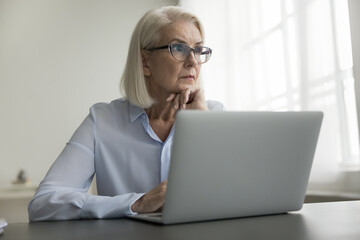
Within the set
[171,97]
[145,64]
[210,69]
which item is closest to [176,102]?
[171,97]

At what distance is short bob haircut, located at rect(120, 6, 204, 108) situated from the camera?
5.82ft

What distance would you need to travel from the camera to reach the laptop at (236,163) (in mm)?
794

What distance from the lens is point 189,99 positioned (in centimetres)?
172

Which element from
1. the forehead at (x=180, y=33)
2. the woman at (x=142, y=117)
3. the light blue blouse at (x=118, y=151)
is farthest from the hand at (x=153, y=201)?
the forehead at (x=180, y=33)

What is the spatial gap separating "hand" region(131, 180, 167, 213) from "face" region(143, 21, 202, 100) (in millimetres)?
744

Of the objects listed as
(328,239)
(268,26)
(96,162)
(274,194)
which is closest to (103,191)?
(96,162)

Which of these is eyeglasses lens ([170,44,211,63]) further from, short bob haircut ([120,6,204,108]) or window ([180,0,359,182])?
window ([180,0,359,182])

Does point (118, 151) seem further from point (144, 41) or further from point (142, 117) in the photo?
point (144, 41)

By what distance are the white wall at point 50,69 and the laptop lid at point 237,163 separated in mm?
4419

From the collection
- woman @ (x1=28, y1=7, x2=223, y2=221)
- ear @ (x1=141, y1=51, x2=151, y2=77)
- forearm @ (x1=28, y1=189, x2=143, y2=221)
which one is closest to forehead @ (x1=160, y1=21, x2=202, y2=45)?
woman @ (x1=28, y1=7, x2=223, y2=221)

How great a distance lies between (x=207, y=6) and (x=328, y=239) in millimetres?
4021

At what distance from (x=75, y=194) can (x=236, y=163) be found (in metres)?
0.56

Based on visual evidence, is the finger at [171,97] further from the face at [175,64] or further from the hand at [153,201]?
the hand at [153,201]

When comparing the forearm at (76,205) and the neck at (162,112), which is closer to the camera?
→ the forearm at (76,205)
